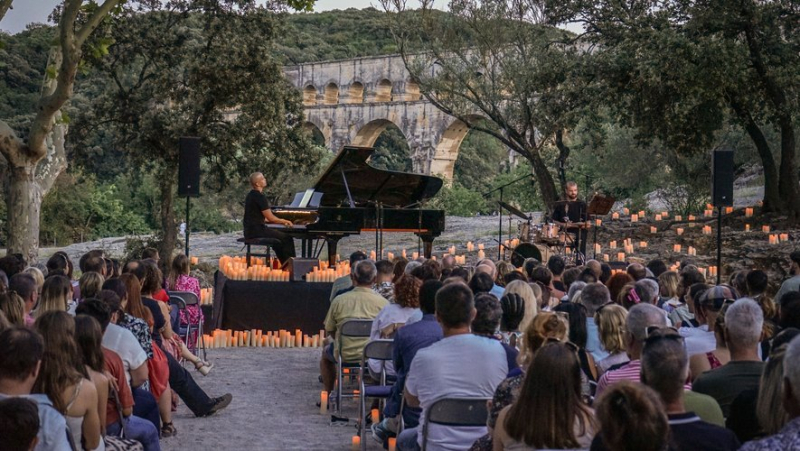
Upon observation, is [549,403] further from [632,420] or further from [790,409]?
[790,409]


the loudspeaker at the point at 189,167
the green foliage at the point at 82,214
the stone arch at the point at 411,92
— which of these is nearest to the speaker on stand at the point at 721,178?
the loudspeaker at the point at 189,167

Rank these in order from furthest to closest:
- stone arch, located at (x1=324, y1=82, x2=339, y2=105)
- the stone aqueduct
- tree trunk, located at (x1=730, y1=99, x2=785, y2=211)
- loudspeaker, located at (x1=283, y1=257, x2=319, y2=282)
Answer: stone arch, located at (x1=324, y1=82, x2=339, y2=105)
the stone aqueduct
tree trunk, located at (x1=730, y1=99, x2=785, y2=211)
loudspeaker, located at (x1=283, y1=257, x2=319, y2=282)

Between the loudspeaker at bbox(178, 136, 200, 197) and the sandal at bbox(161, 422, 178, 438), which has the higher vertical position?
the loudspeaker at bbox(178, 136, 200, 197)

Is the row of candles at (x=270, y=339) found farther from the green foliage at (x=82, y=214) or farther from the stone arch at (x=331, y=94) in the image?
the stone arch at (x=331, y=94)

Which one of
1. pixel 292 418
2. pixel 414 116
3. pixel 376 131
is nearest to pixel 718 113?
pixel 292 418

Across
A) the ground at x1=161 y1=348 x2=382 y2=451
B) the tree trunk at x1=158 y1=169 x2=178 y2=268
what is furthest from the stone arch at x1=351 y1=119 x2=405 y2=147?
the ground at x1=161 y1=348 x2=382 y2=451

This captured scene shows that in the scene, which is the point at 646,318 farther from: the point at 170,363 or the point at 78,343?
the point at 170,363

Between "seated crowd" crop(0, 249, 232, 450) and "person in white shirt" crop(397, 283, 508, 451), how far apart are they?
150 centimetres

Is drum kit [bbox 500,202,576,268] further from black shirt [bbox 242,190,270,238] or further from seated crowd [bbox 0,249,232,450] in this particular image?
seated crowd [bbox 0,249,232,450]

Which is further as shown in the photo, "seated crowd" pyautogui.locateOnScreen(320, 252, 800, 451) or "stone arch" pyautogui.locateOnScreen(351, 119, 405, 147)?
"stone arch" pyautogui.locateOnScreen(351, 119, 405, 147)

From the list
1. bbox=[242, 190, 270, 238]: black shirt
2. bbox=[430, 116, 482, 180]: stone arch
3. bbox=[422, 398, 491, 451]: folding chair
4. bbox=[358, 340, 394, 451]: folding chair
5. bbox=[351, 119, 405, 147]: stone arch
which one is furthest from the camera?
bbox=[351, 119, 405, 147]: stone arch

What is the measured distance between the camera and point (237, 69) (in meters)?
21.2

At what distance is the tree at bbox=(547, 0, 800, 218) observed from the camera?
60.3 feet

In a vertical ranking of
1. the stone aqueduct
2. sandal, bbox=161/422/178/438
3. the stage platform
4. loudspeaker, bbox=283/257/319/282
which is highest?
the stone aqueduct
